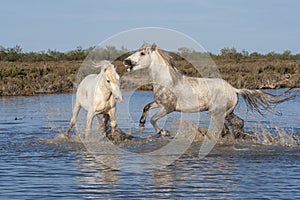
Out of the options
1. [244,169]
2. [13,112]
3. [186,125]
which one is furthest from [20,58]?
[244,169]

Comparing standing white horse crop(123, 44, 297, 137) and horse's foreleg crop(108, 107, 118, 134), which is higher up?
standing white horse crop(123, 44, 297, 137)

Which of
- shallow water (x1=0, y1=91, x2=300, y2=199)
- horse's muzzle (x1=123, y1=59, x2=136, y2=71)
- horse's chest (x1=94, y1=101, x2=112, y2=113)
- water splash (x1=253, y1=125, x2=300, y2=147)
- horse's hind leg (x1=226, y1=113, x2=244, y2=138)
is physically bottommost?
shallow water (x1=0, y1=91, x2=300, y2=199)

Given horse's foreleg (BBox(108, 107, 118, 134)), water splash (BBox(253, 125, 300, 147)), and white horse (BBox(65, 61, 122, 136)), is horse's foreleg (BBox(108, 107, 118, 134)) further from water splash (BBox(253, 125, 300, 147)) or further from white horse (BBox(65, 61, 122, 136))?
water splash (BBox(253, 125, 300, 147))

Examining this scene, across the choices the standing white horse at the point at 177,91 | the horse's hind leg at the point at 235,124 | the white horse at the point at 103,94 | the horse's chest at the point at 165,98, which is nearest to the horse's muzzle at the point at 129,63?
the standing white horse at the point at 177,91

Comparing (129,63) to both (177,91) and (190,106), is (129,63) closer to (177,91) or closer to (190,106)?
(177,91)

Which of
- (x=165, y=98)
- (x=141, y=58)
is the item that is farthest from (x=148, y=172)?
(x=141, y=58)

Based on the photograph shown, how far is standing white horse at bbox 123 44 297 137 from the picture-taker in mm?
10797

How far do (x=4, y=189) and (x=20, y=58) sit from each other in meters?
48.9

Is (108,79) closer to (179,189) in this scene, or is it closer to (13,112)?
(179,189)

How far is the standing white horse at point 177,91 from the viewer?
35.4 ft

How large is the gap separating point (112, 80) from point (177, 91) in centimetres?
149

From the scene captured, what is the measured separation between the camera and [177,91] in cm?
1098

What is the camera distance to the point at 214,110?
36.9 feet

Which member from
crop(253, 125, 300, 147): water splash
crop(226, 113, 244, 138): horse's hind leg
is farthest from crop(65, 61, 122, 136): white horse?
crop(253, 125, 300, 147): water splash
